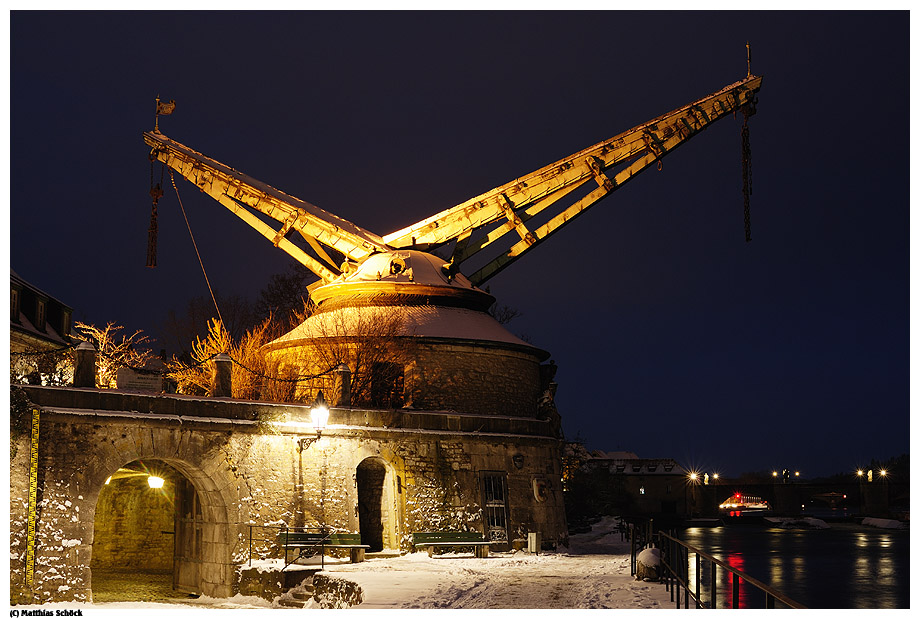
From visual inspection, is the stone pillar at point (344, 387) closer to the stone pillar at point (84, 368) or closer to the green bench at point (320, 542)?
the green bench at point (320, 542)

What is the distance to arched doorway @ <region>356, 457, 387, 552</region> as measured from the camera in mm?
25969

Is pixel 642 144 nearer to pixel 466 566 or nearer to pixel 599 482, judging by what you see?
pixel 466 566

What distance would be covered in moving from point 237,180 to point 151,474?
1239cm

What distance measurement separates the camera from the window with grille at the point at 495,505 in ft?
87.1

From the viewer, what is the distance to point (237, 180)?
3397 centimetres

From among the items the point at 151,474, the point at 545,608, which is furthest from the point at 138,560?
the point at 545,608

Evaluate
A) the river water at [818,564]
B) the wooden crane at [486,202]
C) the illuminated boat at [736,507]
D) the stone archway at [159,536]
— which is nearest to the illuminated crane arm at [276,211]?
the wooden crane at [486,202]

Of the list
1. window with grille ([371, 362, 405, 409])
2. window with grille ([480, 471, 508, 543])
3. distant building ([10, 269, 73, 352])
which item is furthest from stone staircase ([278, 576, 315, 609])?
distant building ([10, 269, 73, 352])

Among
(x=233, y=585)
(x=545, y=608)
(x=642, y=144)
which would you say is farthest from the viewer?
(x=642, y=144)

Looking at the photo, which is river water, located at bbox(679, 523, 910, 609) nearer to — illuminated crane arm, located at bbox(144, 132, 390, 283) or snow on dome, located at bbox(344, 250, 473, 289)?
snow on dome, located at bbox(344, 250, 473, 289)

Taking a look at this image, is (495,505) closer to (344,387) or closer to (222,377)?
(344,387)

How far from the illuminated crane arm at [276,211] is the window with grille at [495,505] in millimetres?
9309

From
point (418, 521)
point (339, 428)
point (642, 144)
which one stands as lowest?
point (418, 521)

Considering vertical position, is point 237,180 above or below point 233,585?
above
